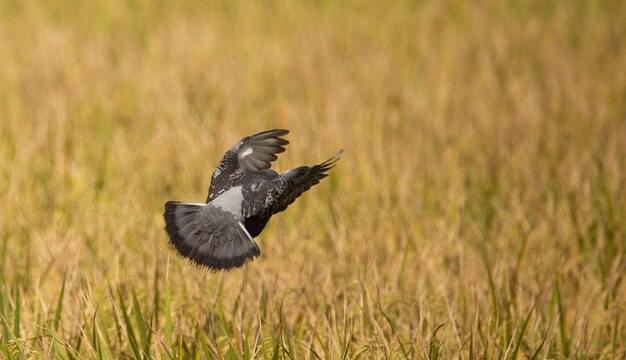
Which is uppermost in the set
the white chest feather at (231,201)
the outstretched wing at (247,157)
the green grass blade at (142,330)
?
the outstretched wing at (247,157)

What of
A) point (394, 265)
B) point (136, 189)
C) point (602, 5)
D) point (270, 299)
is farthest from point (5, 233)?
point (602, 5)

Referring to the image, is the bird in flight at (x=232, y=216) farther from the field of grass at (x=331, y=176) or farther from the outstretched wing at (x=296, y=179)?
the field of grass at (x=331, y=176)

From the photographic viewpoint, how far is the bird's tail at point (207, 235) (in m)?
1.55

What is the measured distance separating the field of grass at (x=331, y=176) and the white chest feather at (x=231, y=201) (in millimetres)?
451

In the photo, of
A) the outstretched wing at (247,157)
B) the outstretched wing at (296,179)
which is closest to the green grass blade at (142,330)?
the outstretched wing at (247,157)

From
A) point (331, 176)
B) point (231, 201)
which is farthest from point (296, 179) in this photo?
point (331, 176)

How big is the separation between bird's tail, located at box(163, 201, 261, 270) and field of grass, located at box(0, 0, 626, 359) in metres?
0.45

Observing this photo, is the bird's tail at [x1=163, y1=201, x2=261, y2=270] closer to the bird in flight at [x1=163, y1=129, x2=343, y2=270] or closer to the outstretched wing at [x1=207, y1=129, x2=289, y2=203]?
the bird in flight at [x1=163, y1=129, x2=343, y2=270]

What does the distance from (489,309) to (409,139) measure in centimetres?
184

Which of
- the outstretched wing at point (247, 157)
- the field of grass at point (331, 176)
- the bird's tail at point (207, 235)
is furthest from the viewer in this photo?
the field of grass at point (331, 176)

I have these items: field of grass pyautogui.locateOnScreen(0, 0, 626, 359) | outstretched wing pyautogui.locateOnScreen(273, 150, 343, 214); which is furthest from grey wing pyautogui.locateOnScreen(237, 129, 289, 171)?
field of grass pyautogui.locateOnScreen(0, 0, 626, 359)

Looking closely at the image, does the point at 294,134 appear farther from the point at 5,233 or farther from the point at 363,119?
the point at 5,233

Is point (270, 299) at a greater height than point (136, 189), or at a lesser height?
lesser

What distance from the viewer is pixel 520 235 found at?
3336 millimetres
